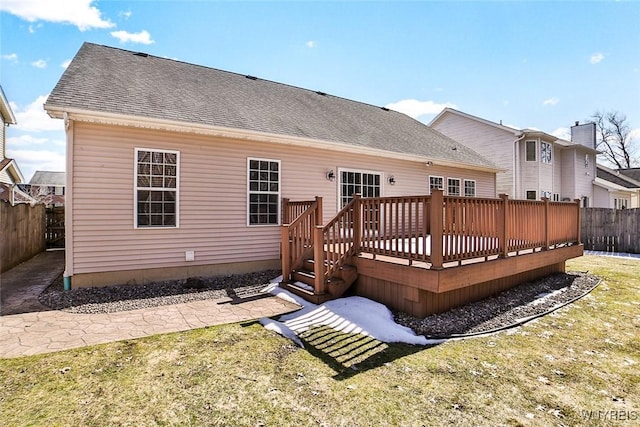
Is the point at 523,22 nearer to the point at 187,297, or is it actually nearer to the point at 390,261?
the point at 390,261

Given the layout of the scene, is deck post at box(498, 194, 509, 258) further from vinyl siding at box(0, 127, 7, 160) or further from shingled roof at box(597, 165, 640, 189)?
shingled roof at box(597, 165, 640, 189)

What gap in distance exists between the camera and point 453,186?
12367mm

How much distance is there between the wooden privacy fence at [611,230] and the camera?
41.8 feet

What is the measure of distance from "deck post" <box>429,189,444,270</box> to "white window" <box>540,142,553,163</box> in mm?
16727

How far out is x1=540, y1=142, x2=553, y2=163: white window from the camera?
58.5 ft

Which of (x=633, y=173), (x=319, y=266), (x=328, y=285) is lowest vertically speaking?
(x=328, y=285)

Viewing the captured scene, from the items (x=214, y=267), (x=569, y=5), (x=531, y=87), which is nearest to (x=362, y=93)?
(x=531, y=87)

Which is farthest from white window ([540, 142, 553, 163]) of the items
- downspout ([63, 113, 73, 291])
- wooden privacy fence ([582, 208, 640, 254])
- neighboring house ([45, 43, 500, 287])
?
downspout ([63, 113, 73, 291])

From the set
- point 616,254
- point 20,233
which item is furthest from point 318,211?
point 616,254

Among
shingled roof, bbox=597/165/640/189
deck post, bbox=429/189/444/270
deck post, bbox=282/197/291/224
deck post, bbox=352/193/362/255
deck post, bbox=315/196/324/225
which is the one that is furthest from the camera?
shingled roof, bbox=597/165/640/189

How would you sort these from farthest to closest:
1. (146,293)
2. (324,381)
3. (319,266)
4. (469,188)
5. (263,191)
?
(469,188)
(263,191)
(146,293)
(319,266)
(324,381)

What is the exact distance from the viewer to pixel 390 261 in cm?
548

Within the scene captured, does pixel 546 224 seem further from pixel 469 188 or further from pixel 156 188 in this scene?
pixel 156 188

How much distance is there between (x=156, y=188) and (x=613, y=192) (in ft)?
90.4
